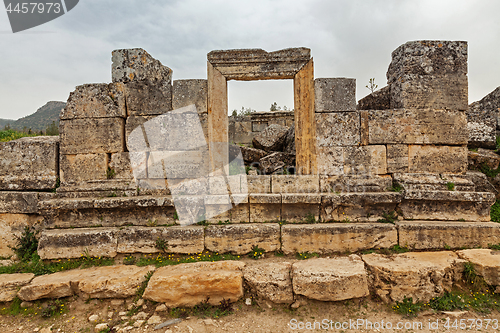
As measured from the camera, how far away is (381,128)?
458 centimetres

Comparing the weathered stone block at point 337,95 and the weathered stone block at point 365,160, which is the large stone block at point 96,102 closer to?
the weathered stone block at point 337,95

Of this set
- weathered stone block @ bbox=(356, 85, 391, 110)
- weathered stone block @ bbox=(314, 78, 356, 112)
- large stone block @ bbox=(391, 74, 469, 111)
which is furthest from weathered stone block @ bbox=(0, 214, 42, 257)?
large stone block @ bbox=(391, 74, 469, 111)

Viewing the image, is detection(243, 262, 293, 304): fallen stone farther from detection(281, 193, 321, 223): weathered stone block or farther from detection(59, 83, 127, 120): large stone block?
detection(59, 83, 127, 120): large stone block

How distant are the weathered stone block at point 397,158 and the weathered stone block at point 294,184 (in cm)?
133

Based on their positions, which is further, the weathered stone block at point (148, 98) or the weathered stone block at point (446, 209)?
the weathered stone block at point (148, 98)

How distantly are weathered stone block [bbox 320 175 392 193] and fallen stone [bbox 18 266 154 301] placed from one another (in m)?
3.19

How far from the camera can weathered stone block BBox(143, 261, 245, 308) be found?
11.6ft

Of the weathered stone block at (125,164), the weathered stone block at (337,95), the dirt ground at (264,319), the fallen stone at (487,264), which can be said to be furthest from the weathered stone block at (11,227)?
the fallen stone at (487,264)

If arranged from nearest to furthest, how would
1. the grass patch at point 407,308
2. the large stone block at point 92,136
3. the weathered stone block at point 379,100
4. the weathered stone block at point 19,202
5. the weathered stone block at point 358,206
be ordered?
the grass patch at point 407,308 < the weathered stone block at point 358,206 < the weathered stone block at point 19,202 < the large stone block at point 92,136 < the weathered stone block at point 379,100

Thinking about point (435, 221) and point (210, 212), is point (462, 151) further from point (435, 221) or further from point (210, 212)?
point (210, 212)

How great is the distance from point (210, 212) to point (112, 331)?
197 cm

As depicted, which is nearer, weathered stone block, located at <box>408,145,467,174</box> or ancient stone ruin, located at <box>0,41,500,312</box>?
ancient stone ruin, located at <box>0,41,500,312</box>

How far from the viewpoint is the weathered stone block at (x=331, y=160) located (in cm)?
458

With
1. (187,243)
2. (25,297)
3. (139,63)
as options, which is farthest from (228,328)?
(139,63)
